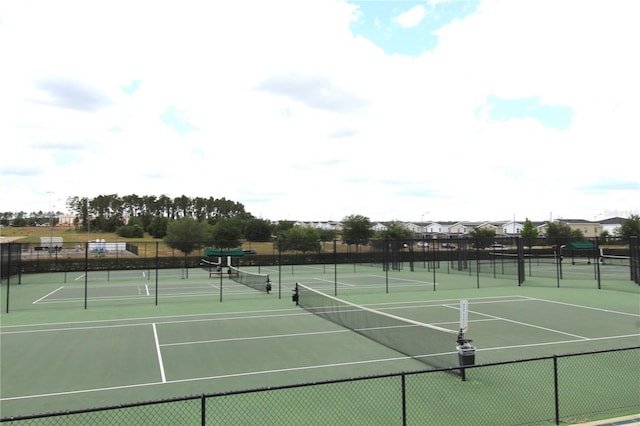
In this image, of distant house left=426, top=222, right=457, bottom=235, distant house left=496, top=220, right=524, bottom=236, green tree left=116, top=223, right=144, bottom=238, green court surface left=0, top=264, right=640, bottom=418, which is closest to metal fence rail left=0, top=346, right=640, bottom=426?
green court surface left=0, top=264, right=640, bottom=418

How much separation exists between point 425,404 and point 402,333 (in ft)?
15.2

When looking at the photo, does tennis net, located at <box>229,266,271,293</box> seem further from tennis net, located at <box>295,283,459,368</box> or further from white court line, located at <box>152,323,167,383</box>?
white court line, located at <box>152,323,167,383</box>

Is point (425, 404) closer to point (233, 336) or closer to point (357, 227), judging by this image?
point (233, 336)

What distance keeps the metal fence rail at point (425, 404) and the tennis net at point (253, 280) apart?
18000mm

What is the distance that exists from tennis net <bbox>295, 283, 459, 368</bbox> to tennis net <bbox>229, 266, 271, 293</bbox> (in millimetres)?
9633

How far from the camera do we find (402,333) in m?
13.6

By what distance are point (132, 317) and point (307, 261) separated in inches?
1360

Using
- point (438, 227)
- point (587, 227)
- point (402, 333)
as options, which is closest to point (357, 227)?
point (402, 333)

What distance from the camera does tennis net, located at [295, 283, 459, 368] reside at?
38.5ft

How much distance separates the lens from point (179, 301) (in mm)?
25125

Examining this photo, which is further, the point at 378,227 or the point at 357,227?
the point at 378,227

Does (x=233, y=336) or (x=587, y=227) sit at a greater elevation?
(x=587, y=227)

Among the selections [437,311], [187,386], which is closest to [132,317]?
[187,386]

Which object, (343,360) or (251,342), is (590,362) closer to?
(343,360)
